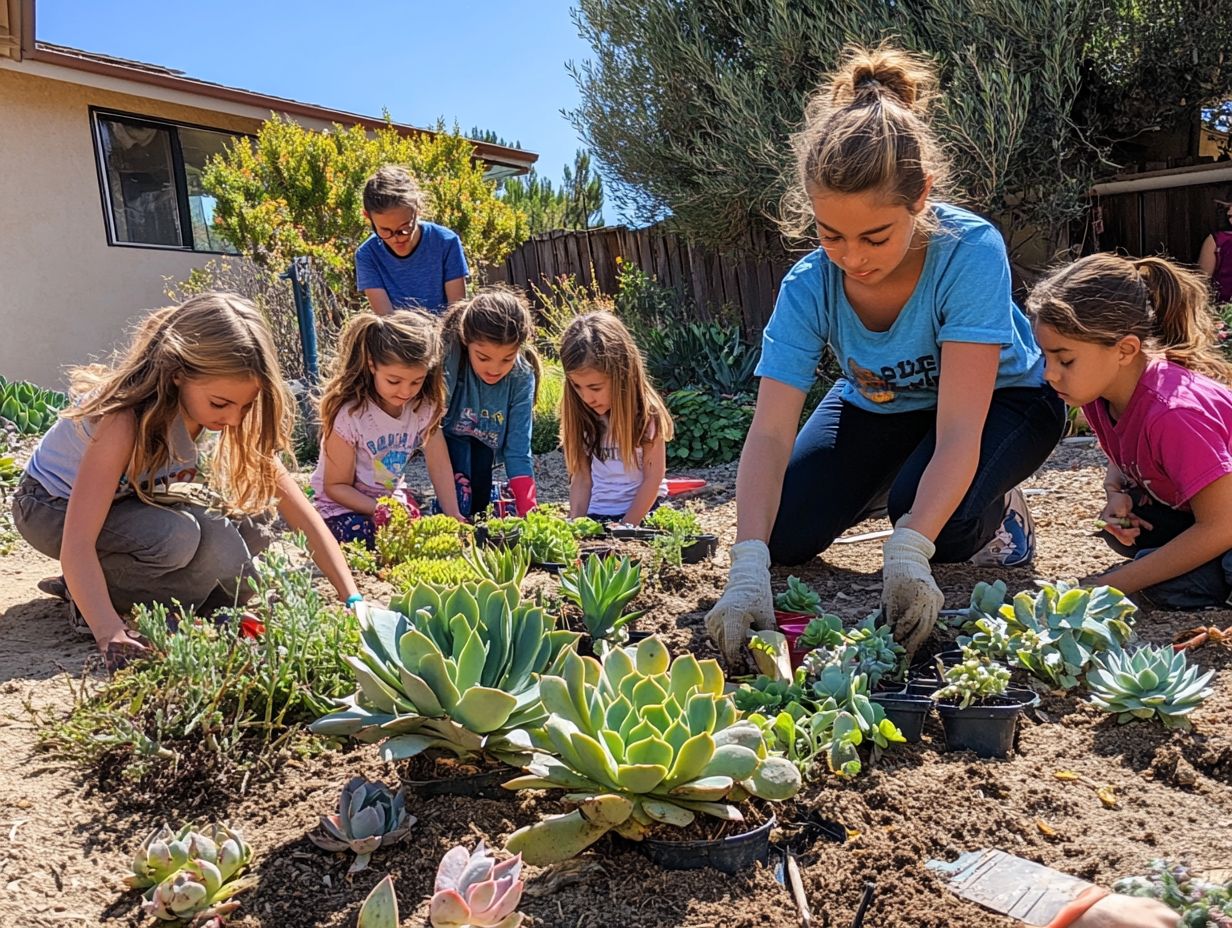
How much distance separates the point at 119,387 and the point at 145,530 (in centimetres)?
49

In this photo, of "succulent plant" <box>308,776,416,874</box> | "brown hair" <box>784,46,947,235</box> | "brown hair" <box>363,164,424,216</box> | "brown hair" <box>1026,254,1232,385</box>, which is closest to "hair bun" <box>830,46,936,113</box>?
"brown hair" <box>784,46,947,235</box>

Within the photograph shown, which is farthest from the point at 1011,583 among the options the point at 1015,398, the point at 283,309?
the point at 283,309

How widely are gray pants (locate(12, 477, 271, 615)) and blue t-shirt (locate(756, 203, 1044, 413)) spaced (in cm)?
177

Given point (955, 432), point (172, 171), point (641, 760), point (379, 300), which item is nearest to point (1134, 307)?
point (955, 432)

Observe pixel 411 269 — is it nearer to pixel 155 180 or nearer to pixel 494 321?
pixel 494 321

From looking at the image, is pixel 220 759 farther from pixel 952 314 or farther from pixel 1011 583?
pixel 1011 583

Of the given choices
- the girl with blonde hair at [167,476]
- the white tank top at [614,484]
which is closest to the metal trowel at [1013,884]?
the girl with blonde hair at [167,476]

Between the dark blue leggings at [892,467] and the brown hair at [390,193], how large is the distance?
2.51 meters

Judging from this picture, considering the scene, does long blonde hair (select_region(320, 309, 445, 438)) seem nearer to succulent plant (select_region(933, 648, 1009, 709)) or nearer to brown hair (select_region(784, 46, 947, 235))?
brown hair (select_region(784, 46, 947, 235))

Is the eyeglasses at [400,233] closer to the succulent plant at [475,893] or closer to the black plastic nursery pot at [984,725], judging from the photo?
the black plastic nursery pot at [984,725]

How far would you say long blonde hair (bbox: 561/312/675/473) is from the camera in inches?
157

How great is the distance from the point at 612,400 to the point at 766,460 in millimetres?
1553

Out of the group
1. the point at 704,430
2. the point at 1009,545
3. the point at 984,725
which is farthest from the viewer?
the point at 704,430

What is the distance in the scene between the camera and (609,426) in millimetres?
4203
